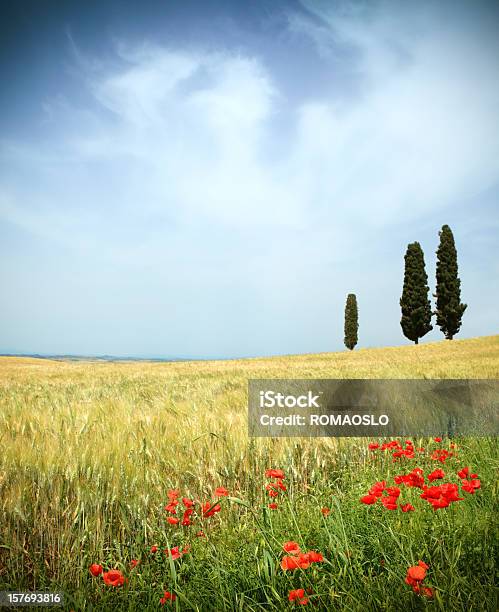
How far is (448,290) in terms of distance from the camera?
4578 cm

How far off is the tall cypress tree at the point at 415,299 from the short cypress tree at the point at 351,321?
32.8 ft

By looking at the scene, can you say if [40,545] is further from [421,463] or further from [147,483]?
[421,463]

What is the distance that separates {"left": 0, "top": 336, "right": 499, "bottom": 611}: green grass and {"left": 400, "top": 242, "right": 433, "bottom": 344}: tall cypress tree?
46.7 metres

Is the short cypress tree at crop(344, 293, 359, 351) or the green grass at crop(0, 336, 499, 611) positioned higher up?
the short cypress tree at crop(344, 293, 359, 351)

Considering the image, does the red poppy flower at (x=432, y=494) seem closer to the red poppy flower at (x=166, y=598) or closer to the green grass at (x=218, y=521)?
the green grass at (x=218, y=521)

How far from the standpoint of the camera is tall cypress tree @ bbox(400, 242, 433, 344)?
4700 cm

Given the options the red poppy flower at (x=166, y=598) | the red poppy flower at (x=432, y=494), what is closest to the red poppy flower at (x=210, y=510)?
the red poppy flower at (x=166, y=598)

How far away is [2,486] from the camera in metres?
2.47

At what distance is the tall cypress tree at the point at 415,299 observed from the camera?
47.0m

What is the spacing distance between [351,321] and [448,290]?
15547mm

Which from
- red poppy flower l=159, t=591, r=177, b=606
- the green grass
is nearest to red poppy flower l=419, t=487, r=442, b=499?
the green grass

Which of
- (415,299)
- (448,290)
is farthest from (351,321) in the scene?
(448,290)

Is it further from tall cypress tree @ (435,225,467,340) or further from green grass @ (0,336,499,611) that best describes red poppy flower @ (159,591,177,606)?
tall cypress tree @ (435,225,467,340)

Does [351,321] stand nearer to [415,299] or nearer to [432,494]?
[415,299]
